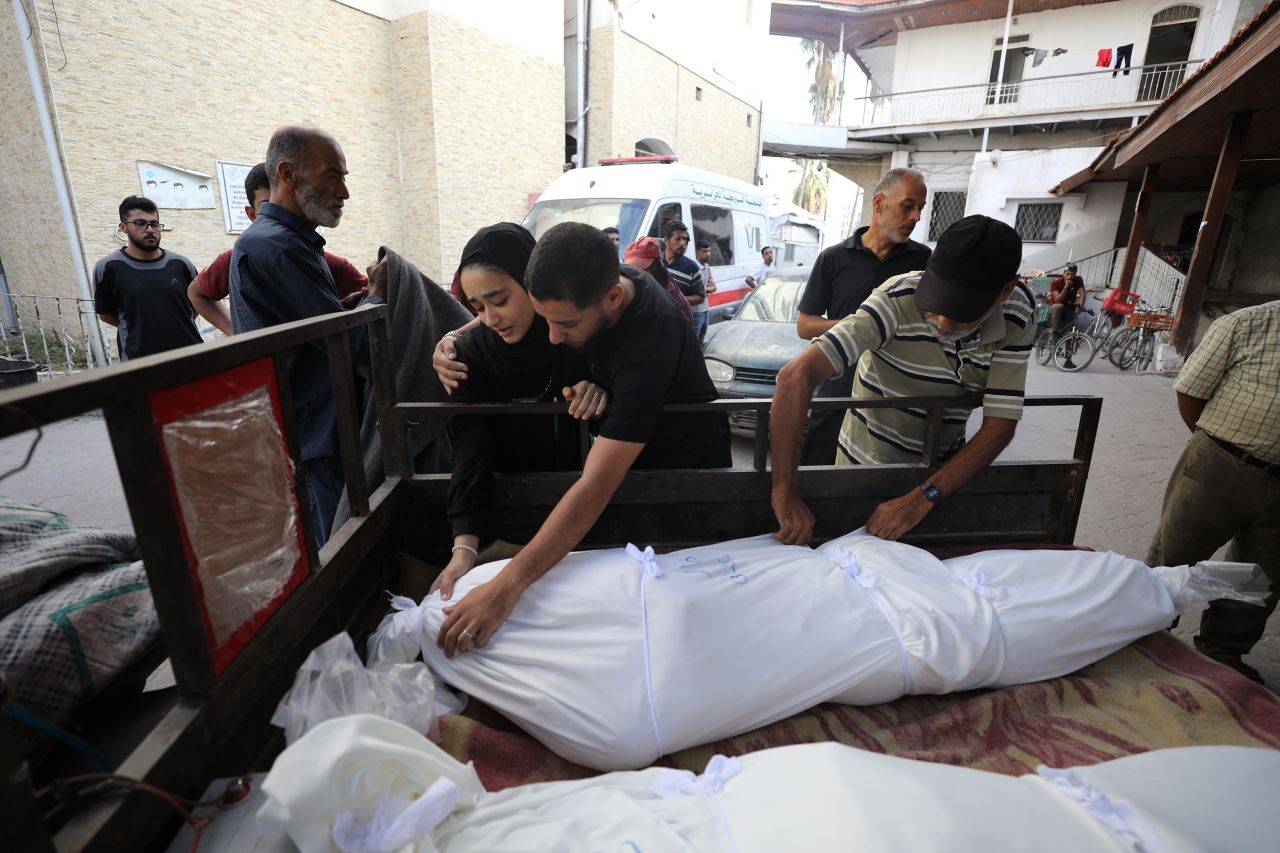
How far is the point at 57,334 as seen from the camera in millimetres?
9359

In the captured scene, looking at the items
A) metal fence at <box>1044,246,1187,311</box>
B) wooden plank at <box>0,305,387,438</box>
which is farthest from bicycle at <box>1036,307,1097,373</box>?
wooden plank at <box>0,305,387,438</box>

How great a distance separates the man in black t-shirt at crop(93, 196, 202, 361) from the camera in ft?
14.0

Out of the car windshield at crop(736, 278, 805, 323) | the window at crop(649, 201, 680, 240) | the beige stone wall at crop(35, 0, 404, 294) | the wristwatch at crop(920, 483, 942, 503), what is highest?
the beige stone wall at crop(35, 0, 404, 294)

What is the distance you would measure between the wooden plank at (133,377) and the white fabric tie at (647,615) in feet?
3.31

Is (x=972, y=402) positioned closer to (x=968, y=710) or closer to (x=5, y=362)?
(x=968, y=710)

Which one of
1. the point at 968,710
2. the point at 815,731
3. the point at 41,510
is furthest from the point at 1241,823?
the point at 41,510

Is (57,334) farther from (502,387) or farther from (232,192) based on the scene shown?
(502,387)

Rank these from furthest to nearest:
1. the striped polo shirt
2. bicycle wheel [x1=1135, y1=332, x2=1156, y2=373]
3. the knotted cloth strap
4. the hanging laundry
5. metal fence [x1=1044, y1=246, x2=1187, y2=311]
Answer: the hanging laundry
metal fence [x1=1044, y1=246, x2=1187, y2=311]
bicycle wheel [x1=1135, y1=332, x2=1156, y2=373]
the striped polo shirt
the knotted cloth strap

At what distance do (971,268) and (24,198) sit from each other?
12.7 metres

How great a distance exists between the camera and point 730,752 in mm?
1547

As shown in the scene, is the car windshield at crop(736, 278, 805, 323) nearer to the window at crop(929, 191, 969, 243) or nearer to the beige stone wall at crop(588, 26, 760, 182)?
the beige stone wall at crop(588, 26, 760, 182)

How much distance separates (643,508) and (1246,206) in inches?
845

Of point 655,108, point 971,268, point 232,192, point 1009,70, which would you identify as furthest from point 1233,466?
point 1009,70

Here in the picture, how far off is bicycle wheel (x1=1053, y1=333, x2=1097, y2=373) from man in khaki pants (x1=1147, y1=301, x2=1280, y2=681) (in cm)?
981
